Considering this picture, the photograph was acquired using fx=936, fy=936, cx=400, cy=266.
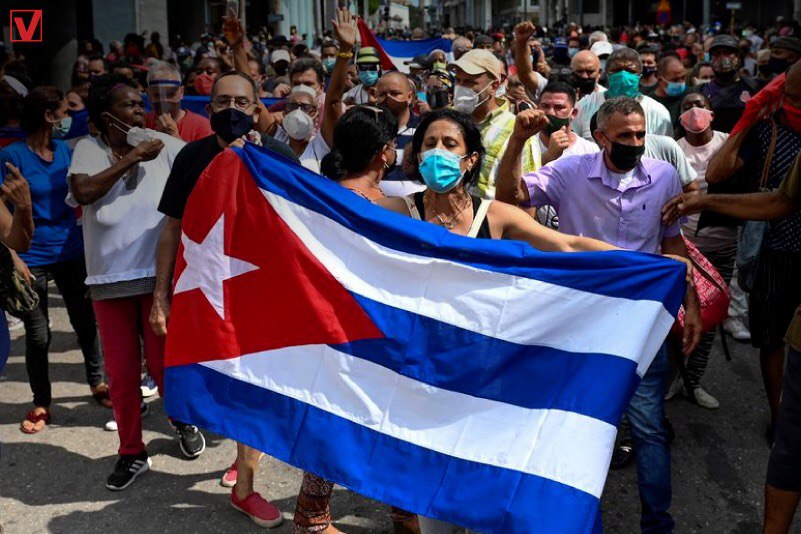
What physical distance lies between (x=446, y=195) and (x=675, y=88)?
17.3 ft

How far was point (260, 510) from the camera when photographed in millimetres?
4215

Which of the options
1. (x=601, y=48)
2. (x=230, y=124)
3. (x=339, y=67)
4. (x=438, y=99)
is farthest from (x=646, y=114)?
(x=601, y=48)

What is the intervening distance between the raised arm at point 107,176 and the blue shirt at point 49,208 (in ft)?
3.26

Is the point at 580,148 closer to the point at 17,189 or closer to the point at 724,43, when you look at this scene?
the point at 17,189

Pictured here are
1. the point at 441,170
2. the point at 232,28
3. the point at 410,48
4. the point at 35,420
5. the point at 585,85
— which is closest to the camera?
the point at 441,170

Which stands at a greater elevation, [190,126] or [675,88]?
[675,88]

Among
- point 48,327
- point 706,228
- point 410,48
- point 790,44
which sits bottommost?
point 48,327

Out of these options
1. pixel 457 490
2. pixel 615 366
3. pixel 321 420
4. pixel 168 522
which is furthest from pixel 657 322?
pixel 168 522

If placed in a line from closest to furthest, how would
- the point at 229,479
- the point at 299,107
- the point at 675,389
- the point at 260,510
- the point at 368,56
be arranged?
the point at 260,510
the point at 229,479
the point at 675,389
the point at 299,107
the point at 368,56

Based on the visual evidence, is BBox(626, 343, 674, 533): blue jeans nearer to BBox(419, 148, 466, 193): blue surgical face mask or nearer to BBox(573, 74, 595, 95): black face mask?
BBox(419, 148, 466, 193): blue surgical face mask

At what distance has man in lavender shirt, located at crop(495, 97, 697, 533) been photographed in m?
3.71

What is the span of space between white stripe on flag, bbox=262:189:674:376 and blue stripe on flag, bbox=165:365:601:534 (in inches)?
18.3

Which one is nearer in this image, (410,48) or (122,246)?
(122,246)

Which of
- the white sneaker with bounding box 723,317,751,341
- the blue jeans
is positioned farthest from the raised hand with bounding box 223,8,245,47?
the white sneaker with bounding box 723,317,751,341
